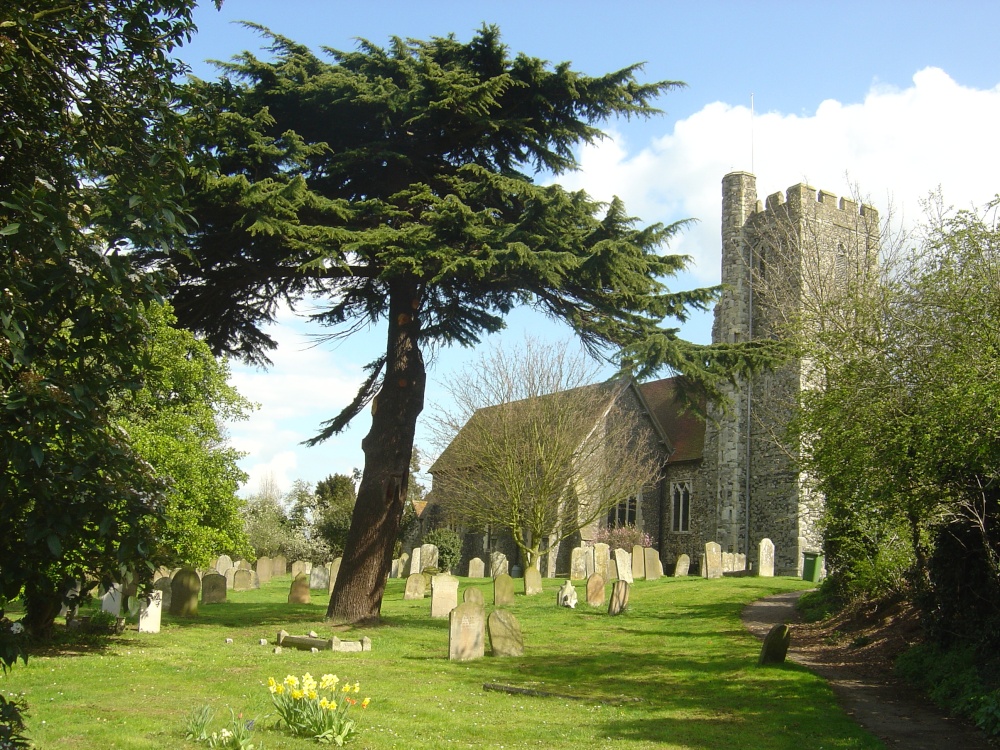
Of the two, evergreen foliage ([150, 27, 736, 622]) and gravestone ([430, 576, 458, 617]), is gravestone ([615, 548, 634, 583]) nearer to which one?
gravestone ([430, 576, 458, 617])

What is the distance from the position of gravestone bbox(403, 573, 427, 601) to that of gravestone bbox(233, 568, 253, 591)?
7137 mm

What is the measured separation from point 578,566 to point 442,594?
9.64 meters

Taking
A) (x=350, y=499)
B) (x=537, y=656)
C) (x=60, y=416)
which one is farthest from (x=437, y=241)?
(x=350, y=499)

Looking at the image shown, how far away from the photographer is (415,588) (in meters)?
22.6

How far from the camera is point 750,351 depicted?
15.4 m

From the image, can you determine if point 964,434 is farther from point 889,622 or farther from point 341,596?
point 341,596

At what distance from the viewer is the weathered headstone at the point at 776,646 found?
11.7 m

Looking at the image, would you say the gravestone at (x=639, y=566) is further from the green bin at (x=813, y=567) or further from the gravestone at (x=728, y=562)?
the green bin at (x=813, y=567)

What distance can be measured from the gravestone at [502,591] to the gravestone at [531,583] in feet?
12.0

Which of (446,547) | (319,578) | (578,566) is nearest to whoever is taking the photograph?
(578,566)

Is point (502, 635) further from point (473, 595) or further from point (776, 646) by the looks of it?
point (776, 646)

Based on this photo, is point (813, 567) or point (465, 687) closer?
point (465, 687)

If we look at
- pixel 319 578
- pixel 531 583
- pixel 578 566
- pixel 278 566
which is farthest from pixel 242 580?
pixel 578 566

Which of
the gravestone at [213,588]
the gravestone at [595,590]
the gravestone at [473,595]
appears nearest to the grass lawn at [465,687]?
the gravestone at [473,595]
